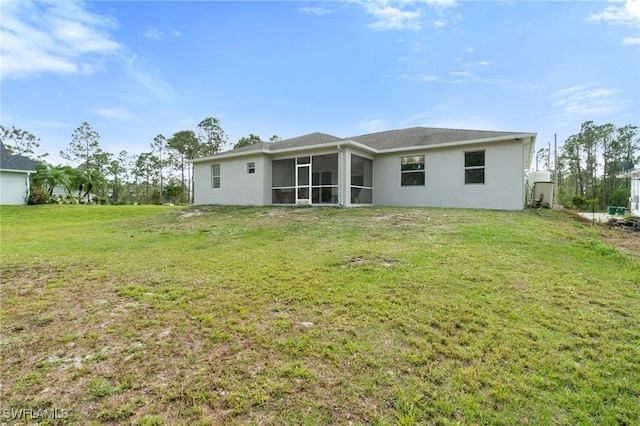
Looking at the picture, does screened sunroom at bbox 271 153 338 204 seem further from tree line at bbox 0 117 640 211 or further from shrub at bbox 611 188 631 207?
shrub at bbox 611 188 631 207

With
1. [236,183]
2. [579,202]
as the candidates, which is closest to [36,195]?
[236,183]

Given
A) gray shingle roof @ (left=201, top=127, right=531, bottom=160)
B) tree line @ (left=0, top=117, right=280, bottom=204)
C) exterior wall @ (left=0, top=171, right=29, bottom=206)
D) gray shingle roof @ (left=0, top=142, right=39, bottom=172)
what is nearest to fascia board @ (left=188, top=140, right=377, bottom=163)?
gray shingle roof @ (left=201, top=127, right=531, bottom=160)

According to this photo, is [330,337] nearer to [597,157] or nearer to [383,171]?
[383,171]

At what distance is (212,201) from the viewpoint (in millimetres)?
16844

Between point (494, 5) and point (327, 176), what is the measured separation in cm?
1016

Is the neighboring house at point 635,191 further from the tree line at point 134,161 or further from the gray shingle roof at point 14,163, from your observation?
→ the gray shingle roof at point 14,163

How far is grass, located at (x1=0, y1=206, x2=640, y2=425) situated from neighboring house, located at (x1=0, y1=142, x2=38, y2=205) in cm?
1928

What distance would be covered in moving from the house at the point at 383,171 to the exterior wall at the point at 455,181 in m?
0.03

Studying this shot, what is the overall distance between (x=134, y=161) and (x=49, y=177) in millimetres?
21779

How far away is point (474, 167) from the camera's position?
12438 millimetres

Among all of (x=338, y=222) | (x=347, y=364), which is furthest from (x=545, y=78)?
(x=347, y=364)

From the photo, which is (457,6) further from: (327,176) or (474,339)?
(474,339)

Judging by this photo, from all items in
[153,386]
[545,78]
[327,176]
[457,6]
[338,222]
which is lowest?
[153,386]

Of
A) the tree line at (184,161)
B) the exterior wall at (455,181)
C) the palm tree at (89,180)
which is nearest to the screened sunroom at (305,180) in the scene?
the exterior wall at (455,181)
